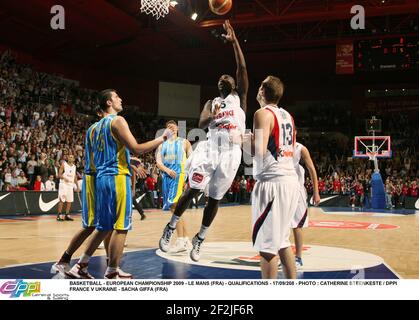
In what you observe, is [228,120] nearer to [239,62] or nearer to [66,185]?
[239,62]

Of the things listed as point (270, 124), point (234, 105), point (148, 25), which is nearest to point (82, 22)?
point (148, 25)

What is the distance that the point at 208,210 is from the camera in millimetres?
5137

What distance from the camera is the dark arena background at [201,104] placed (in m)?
5.96

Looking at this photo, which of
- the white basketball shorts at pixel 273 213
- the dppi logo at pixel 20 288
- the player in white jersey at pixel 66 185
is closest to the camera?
the dppi logo at pixel 20 288

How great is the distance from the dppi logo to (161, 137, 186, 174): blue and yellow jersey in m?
3.30

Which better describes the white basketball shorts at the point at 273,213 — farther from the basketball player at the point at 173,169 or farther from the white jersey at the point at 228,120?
the basketball player at the point at 173,169

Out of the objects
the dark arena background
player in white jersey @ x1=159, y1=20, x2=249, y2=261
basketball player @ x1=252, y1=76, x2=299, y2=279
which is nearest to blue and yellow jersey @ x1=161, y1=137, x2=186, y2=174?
player in white jersey @ x1=159, y1=20, x2=249, y2=261

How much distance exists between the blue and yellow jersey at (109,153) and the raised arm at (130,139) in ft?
0.26

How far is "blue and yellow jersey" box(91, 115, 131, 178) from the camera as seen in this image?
3859 millimetres

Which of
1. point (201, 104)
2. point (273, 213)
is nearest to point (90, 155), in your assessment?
point (273, 213)

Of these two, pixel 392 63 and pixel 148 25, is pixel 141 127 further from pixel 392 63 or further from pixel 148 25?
pixel 392 63

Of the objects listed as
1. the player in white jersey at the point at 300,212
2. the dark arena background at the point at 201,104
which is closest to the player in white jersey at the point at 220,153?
the player in white jersey at the point at 300,212

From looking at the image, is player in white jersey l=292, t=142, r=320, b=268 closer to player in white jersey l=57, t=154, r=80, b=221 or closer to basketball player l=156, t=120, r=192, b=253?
basketball player l=156, t=120, r=192, b=253

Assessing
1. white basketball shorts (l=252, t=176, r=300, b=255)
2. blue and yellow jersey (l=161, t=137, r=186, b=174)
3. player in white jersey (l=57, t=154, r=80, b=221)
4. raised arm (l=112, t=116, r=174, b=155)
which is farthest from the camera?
player in white jersey (l=57, t=154, r=80, b=221)
